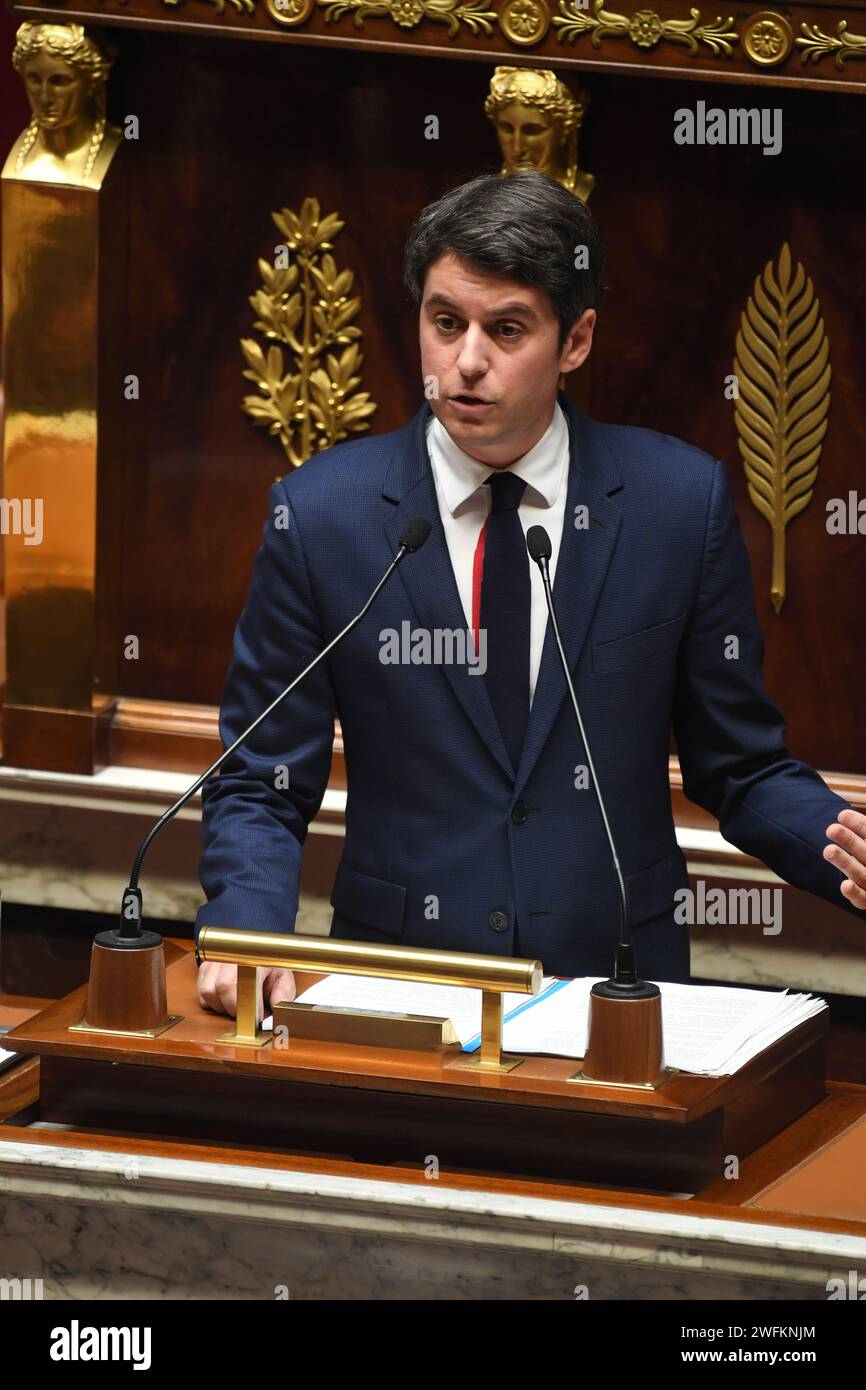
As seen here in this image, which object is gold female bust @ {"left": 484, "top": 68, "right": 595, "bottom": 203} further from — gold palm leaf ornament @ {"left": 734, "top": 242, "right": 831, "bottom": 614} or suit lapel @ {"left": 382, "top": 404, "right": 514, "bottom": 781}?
suit lapel @ {"left": 382, "top": 404, "right": 514, "bottom": 781}

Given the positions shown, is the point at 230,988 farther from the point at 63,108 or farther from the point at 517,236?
the point at 63,108

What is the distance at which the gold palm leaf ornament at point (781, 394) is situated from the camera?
360 cm

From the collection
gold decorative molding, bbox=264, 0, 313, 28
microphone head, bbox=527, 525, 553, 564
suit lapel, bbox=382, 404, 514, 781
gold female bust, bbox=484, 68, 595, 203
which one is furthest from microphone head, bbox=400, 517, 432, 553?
gold decorative molding, bbox=264, 0, 313, 28

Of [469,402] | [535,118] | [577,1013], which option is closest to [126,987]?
[577,1013]

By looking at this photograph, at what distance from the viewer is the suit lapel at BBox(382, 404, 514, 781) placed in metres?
2.47

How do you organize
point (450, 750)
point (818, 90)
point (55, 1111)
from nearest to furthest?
point (55, 1111) < point (450, 750) < point (818, 90)

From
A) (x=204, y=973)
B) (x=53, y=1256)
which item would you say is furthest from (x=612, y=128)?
(x=53, y=1256)

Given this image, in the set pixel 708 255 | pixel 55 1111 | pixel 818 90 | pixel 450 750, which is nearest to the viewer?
pixel 55 1111

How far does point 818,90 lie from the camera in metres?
3.42

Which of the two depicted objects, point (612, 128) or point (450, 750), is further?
point (612, 128)

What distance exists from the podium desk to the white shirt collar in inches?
28.0

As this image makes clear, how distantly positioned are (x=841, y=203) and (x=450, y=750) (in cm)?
148
